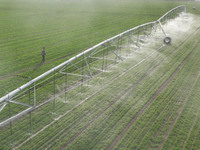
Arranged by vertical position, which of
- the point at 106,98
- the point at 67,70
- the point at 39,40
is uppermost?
→ the point at 39,40

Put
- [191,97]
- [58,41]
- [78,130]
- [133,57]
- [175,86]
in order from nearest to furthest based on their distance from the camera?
[78,130]
[191,97]
[175,86]
[133,57]
[58,41]

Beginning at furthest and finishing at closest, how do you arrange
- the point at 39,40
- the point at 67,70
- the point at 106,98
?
1. the point at 39,40
2. the point at 67,70
3. the point at 106,98

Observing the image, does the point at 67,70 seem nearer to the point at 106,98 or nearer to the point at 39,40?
the point at 106,98

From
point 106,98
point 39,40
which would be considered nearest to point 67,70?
point 106,98

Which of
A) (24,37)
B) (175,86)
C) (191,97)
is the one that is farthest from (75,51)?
(191,97)

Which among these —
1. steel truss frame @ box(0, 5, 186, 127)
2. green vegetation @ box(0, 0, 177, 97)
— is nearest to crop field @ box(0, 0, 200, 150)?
green vegetation @ box(0, 0, 177, 97)

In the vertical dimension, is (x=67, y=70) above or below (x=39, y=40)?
below

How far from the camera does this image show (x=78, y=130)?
35.3ft

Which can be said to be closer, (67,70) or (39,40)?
(67,70)

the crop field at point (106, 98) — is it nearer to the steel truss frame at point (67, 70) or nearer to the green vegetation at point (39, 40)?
the green vegetation at point (39, 40)

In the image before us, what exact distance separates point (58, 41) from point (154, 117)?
56.6 feet

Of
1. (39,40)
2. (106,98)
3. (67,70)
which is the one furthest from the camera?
(39,40)

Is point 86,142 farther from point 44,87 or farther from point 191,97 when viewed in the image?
point 191,97

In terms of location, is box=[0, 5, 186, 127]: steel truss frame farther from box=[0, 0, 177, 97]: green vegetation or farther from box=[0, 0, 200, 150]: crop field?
box=[0, 0, 177, 97]: green vegetation
